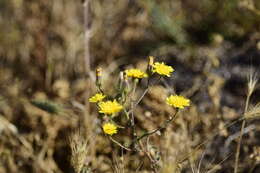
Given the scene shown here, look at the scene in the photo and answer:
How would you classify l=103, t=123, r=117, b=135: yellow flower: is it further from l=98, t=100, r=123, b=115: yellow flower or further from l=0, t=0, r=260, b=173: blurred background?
l=0, t=0, r=260, b=173: blurred background

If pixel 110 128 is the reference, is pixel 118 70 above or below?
below

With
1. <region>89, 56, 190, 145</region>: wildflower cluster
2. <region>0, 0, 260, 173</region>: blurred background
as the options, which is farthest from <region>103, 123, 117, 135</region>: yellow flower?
<region>0, 0, 260, 173</region>: blurred background

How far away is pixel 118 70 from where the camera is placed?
7.42 feet

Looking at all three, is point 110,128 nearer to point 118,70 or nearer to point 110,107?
point 110,107

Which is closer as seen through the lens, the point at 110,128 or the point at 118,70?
the point at 110,128

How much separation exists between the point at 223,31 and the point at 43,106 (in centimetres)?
131

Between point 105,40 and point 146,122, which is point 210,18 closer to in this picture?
point 105,40

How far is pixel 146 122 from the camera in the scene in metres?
1.68

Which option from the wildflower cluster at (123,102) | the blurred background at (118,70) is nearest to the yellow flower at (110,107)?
the wildflower cluster at (123,102)

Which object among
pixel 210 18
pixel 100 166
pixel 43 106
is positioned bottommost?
pixel 100 166

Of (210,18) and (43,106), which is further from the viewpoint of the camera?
(210,18)

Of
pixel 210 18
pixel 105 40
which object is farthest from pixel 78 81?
pixel 210 18

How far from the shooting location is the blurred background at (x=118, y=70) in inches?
64.5

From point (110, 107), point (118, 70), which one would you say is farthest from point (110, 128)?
point (118, 70)
